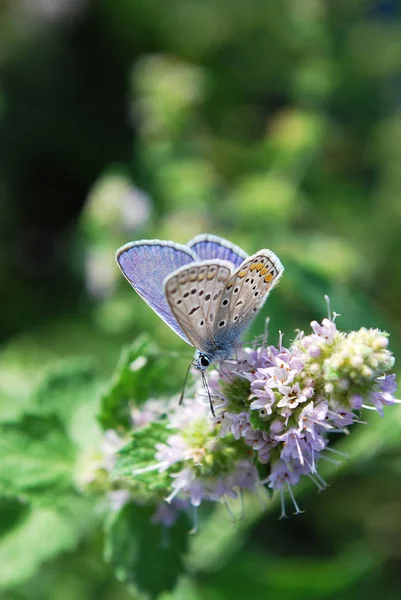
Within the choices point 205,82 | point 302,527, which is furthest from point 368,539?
point 205,82

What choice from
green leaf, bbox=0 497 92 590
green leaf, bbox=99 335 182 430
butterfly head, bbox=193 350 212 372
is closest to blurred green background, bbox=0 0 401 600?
green leaf, bbox=0 497 92 590

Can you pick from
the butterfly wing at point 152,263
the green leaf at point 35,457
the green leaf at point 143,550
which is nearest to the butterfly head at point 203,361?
the butterfly wing at point 152,263

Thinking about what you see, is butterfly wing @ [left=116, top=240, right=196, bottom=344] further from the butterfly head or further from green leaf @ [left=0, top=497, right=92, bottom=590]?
green leaf @ [left=0, top=497, right=92, bottom=590]

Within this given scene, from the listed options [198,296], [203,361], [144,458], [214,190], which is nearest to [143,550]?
[144,458]

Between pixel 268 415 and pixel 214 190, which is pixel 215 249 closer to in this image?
pixel 268 415

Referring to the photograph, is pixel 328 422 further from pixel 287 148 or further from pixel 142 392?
pixel 287 148

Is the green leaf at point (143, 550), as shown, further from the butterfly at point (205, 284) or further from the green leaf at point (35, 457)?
the butterfly at point (205, 284)
